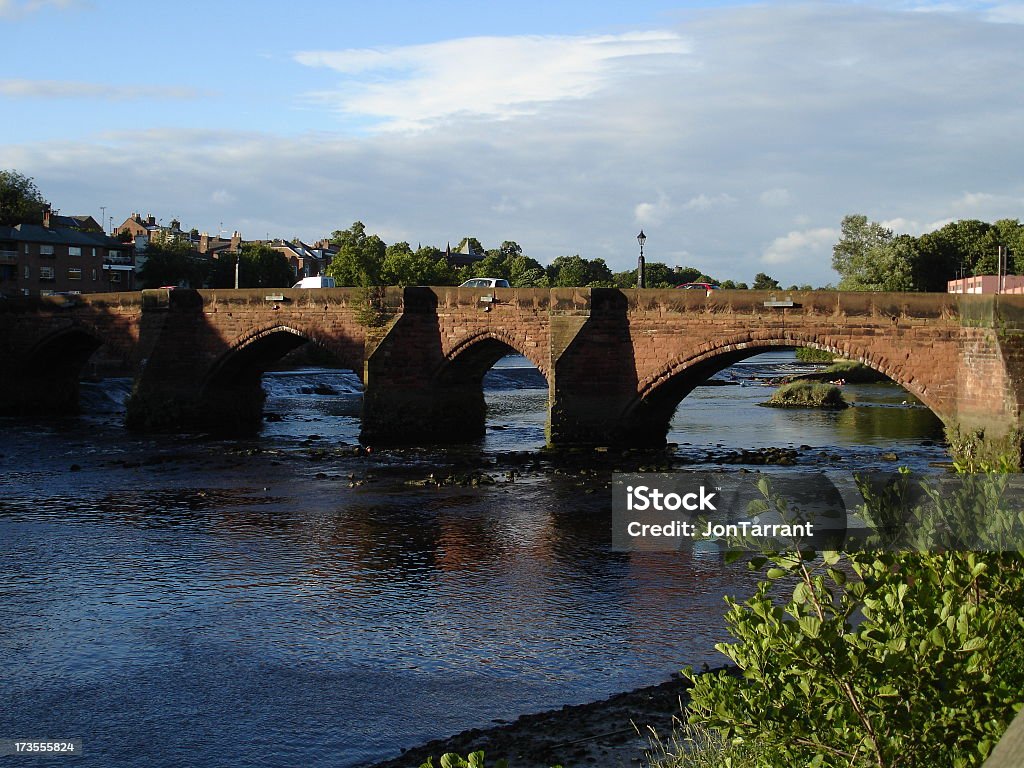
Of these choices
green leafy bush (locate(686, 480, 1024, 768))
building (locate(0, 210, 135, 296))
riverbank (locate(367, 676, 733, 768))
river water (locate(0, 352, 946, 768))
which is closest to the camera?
green leafy bush (locate(686, 480, 1024, 768))

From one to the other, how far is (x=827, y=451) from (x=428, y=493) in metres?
14.3

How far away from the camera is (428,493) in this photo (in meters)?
28.1

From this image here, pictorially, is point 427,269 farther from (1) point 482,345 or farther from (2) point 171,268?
(1) point 482,345

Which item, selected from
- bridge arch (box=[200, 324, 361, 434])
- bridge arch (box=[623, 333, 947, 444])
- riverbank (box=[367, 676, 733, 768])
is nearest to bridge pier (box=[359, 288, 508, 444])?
bridge arch (box=[200, 324, 361, 434])

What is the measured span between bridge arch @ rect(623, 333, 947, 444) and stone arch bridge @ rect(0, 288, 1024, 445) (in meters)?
0.05

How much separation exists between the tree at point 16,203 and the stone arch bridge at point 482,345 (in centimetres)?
5173

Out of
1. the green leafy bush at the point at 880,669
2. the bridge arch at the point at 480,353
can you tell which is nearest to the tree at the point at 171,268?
the bridge arch at the point at 480,353

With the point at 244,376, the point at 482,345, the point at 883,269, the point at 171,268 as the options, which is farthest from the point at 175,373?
the point at 171,268

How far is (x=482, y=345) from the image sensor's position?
37.8m

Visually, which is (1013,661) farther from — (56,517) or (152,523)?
(56,517)

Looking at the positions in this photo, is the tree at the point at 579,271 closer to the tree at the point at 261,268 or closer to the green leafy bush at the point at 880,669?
the tree at the point at 261,268

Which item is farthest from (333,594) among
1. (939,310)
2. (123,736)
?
(939,310)

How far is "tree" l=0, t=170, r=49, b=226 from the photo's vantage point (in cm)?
9606

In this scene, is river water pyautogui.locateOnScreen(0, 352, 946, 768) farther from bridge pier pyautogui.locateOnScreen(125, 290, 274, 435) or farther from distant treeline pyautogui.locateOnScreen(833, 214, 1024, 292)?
distant treeline pyautogui.locateOnScreen(833, 214, 1024, 292)
